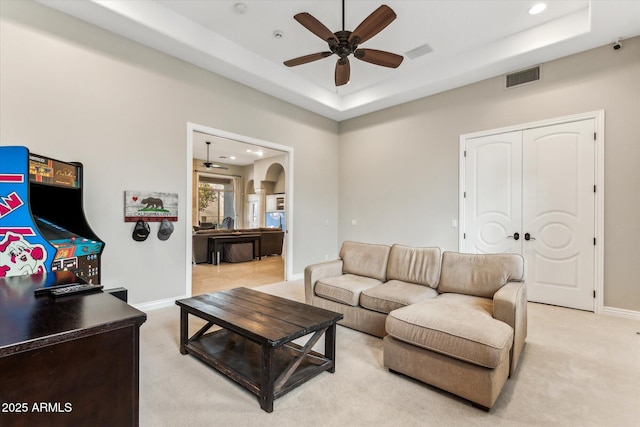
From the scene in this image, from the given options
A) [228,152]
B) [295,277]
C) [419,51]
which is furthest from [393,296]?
[228,152]

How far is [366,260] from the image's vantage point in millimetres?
3678

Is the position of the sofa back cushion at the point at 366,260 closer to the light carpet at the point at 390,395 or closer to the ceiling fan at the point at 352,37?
the light carpet at the point at 390,395

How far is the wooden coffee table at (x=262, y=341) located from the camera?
1925 mm

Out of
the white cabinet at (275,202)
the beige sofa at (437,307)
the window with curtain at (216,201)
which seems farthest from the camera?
the window with curtain at (216,201)

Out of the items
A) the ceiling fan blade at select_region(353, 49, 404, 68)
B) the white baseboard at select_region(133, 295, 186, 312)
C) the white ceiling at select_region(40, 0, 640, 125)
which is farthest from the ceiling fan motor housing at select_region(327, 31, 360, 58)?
the white baseboard at select_region(133, 295, 186, 312)

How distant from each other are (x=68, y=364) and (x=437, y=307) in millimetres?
2229

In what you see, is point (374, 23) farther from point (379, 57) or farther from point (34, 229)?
point (34, 229)

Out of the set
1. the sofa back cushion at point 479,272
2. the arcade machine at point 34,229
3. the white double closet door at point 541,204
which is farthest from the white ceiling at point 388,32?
the sofa back cushion at point 479,272

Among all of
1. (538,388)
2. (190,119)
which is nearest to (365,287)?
(538,388)

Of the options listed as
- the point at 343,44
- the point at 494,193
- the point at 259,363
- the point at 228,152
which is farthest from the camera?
the point at 228,152

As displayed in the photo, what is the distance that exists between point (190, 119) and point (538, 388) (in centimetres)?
457

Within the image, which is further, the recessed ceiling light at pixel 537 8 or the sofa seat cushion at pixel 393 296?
the recessed ceiling light at pixel 537 8

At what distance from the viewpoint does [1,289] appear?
4.22 feet

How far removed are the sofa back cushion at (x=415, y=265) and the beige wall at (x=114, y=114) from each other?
2.74m
